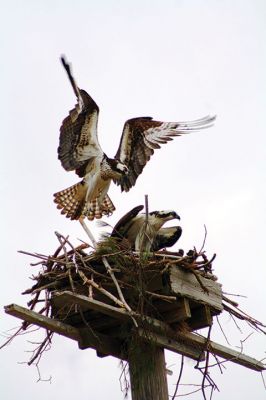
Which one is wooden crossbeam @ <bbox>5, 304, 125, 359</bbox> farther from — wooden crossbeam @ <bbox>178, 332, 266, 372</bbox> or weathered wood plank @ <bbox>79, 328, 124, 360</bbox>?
wooden crossbeam @ <bbox>178, 332, 266, 372</bbox>

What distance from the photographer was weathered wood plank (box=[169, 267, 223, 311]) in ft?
18.3

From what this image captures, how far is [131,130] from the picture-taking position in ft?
27.0

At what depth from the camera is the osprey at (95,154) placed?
25.7 feet

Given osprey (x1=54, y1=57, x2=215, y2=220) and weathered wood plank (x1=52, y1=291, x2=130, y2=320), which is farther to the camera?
osprey (x1=54, y1=57, x2=215, y2=220)

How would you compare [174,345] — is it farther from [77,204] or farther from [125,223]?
[77,204]

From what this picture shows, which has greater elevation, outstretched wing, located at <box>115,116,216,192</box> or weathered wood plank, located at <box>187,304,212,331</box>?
outstretched wing, located at <box>115,116,216,192</box>

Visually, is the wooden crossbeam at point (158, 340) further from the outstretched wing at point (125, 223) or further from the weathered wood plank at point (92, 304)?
the outstretched wing at point (125, 223)

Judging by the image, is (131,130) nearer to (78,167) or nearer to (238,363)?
(78,167)

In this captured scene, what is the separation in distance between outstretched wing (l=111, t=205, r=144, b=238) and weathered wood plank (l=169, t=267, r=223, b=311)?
118 cm

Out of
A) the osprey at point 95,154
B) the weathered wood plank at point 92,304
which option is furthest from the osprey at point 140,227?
the weathered wood plank at point 92,304

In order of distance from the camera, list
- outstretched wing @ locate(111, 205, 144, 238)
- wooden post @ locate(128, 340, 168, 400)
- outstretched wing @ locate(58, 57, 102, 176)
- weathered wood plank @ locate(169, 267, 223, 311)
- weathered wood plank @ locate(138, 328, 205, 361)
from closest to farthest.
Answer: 1. wooden post @ locate(128, 340, 168, 400)
2. weathered wood plank @ locate(138, 328, 205, 361)
3. weathered wood plank @ locate(169, 267, 223, 311)
4. outstretched wing @ locate(111, 205, 144, 238)
5. outstretched wing @ locate(58, 57, 102, 176)

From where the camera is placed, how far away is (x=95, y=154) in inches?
315

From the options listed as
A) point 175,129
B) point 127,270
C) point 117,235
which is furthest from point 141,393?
point 175,129

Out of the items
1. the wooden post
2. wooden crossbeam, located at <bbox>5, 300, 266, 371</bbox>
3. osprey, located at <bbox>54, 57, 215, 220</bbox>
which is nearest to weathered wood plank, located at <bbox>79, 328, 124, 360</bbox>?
wooden crossbeam, located at <bbox>5, 300, 266, 371</bbox>
